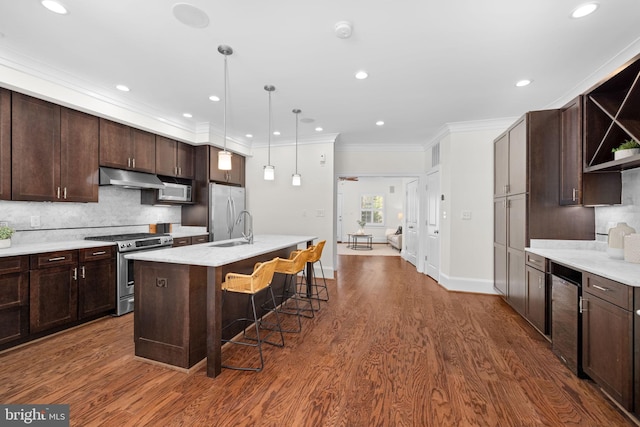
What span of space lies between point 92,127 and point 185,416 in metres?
3.49

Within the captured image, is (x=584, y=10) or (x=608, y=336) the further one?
(x=584, y=10)

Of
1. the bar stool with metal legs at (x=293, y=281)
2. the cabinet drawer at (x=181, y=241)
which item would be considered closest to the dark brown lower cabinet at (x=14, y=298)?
the cabinet drawer at (x=181, y=241)

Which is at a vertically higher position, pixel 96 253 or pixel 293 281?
pixel 96 253

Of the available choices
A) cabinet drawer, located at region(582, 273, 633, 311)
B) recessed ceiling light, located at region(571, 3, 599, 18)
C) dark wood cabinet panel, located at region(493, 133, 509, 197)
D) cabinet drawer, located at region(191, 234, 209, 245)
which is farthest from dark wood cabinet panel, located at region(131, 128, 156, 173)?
cabinet drawer, located at region(582, 273, 633, 311)

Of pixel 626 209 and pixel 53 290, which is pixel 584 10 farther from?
pixel 53 290

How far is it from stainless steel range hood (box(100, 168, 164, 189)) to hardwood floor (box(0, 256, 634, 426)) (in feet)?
5.59

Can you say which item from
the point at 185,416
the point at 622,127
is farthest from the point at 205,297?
the point at 622,127

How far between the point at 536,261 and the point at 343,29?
291cm

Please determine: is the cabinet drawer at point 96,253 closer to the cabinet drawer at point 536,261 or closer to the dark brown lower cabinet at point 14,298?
the dark brown lower cabinet at point 14,298

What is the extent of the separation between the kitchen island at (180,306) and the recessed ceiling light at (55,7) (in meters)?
1.89

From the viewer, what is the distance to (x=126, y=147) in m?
3.99

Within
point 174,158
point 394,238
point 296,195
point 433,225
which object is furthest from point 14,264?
point 394,238

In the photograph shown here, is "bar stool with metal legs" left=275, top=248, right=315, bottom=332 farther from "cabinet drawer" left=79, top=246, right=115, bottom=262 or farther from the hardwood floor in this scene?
"cabinet drawer" left=79, top=246, right=115, bottom=262

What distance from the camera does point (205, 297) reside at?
2.48 m
